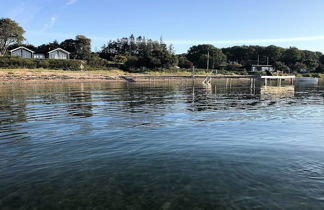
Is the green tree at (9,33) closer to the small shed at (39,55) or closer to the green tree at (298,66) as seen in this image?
the small shed at (39,55)

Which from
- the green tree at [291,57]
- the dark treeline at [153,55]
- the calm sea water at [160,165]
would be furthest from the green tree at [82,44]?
the green tree at [291,57]

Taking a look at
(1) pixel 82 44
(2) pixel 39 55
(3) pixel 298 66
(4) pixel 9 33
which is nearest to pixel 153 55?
(1) pixel 82 44

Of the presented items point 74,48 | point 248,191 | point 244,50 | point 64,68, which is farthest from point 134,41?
point 248,191

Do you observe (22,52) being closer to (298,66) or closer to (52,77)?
(52,77)

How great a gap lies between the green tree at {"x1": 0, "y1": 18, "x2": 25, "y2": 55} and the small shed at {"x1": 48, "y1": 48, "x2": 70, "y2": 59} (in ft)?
46.3

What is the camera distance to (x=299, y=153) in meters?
11.1

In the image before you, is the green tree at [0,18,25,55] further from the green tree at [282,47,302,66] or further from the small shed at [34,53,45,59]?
the green tree at [282,47,302,66]

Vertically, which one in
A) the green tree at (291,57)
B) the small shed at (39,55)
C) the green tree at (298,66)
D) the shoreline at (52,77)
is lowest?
the shoreline at (52,77)

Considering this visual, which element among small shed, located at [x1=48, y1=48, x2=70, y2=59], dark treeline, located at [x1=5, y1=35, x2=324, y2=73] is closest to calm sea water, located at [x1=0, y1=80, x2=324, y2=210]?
dark treeline, located at [x1=5, y1=35, x2=324, y2=73]

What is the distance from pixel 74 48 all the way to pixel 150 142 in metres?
124

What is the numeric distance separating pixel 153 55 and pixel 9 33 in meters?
56.7

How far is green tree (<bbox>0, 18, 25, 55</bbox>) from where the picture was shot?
11043 cm

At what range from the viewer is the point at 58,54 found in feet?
386

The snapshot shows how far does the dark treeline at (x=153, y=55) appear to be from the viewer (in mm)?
113500
